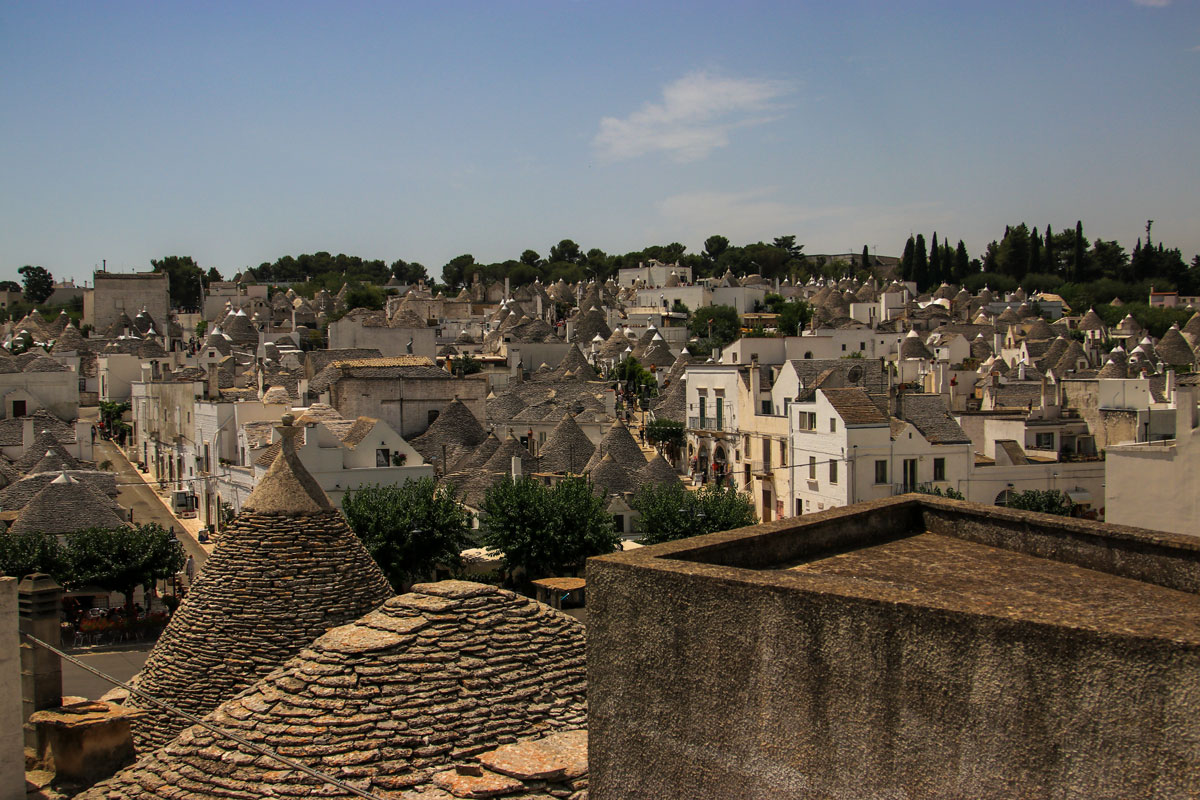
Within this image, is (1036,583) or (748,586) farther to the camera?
(1036,583)

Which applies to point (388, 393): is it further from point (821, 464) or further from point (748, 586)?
point (748, 586)

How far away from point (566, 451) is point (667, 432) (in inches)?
417

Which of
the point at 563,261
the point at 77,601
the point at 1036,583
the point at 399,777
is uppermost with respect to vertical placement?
the point at 563,261

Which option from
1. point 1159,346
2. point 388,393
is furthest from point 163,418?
point 1159,346

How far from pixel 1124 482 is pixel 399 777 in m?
16.5

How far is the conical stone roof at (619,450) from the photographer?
3797 cm

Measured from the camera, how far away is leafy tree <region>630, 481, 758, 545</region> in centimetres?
3062

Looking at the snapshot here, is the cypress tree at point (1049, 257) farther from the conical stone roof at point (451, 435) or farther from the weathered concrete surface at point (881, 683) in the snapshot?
the weathered concrete surface at point (881, 683)

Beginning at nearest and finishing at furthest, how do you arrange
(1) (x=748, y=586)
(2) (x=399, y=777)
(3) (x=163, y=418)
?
(1) (x=748, y=586)
(2) (x=399, y=777)
(3) (x=163, y=418)

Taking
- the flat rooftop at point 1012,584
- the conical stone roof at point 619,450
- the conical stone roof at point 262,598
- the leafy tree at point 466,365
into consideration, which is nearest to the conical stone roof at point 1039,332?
the leafy tree at point 466,365

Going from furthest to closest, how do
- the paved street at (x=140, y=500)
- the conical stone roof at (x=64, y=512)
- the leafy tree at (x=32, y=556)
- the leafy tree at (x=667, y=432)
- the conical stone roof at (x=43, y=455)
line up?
the leafy tree at (x=667, y=432) → the conical stone roof at (x=43, y=455) → the paved street at (x=140, y=500) → the conical stone roof at (x=64, y=512) → the leafy tree at (x=32, y=556)

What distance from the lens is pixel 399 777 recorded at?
397 inches

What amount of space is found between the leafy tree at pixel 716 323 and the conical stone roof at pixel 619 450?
45.0 metres

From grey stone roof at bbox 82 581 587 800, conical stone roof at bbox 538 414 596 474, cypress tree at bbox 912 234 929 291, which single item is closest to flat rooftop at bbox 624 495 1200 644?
grey stone roof at bbox 82 581 587 800
